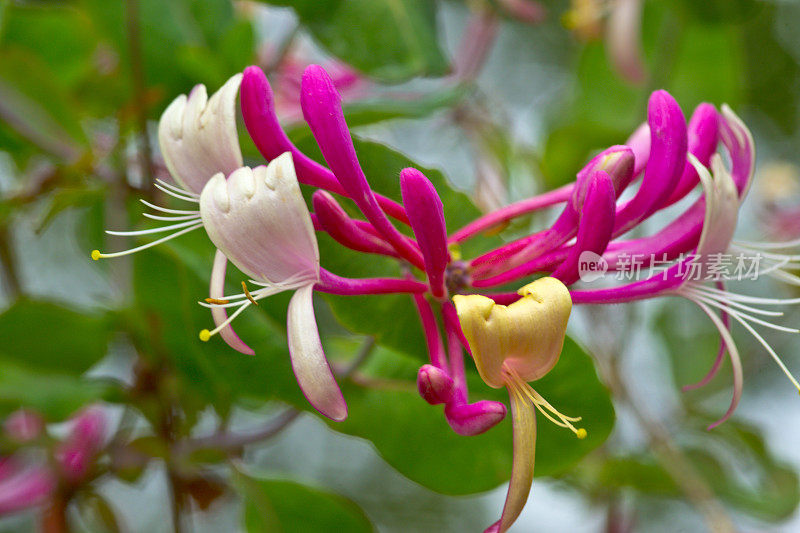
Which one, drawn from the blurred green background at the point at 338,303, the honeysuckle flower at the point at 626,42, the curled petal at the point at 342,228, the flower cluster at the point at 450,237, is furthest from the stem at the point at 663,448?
the curled petal at the point at 342,228

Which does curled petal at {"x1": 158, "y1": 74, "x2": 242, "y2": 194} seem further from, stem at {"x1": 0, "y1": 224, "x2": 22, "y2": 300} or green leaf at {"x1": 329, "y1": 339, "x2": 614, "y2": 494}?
stem at {"x1": 0, "y1": 224, "x2": 22, "y2": 300}

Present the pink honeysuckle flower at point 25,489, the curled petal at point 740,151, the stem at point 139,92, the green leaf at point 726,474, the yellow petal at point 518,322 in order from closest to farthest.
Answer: the yellow petal at point 518,322 < the curled petal at point 740,151 < the stem at point 139,92 < the pink honeysuckle flower at point 25,489 < the green leaf at point 726,474

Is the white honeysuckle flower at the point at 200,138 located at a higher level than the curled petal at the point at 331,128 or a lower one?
lower

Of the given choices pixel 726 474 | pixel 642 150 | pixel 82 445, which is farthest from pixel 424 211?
pixel 726 474

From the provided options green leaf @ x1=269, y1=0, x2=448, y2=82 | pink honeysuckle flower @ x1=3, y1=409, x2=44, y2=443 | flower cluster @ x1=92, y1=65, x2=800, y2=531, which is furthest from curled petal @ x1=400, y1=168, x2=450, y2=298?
pink honeysuckle flower @ x1=3, y1=409, x2=44, y2=443

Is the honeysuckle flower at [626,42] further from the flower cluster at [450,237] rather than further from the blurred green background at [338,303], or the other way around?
the flower cluster at [450,237]

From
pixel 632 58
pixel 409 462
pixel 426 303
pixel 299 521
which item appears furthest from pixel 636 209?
pixel 632 58

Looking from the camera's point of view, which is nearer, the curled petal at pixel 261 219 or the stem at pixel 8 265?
the curled petal at pixel 261 219

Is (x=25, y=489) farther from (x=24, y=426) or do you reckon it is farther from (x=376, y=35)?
(x=376, y=35)
